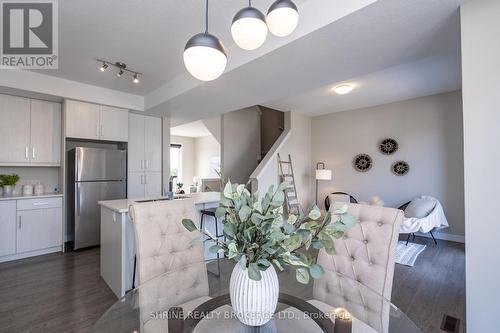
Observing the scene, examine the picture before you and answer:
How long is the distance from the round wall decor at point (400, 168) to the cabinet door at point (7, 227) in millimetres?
6365

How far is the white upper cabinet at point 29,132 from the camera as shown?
3350mm

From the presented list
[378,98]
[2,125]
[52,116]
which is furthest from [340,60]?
[2,125]

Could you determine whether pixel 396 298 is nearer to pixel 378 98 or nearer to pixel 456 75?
pixel 456 75

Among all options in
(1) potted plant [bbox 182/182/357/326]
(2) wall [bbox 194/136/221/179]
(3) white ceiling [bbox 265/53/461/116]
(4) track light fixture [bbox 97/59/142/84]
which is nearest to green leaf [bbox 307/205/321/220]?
(1) potted plant [bbox 182/182/357/326]

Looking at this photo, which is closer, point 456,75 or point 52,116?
point 456,75

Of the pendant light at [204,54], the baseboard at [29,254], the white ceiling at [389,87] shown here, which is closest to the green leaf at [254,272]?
the pendant light at [204,54]

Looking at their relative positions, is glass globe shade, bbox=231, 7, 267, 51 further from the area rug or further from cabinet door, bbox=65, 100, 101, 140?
cabinet door, bbox=65, 100, 101, 140

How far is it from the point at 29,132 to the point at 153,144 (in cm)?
178

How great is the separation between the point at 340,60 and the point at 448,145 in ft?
11.0

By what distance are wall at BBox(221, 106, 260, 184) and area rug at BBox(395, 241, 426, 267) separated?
3554 millimetres

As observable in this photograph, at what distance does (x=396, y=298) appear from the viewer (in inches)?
92.3

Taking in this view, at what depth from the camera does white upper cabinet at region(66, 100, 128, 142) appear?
3.63m

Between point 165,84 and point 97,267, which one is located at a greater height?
point 165,84

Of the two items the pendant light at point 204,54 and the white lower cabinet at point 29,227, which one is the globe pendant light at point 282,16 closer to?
the pendant light at point 204,54
